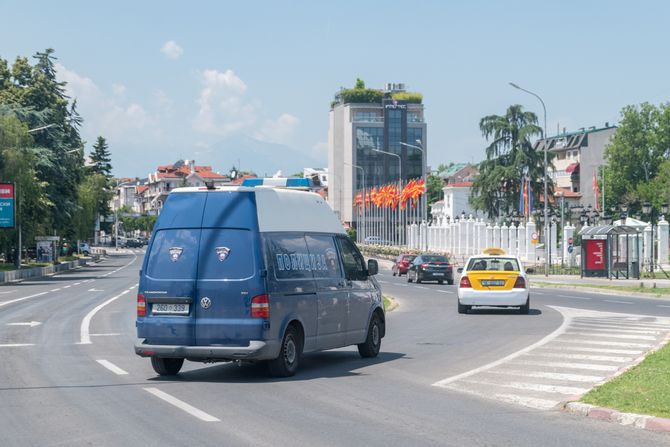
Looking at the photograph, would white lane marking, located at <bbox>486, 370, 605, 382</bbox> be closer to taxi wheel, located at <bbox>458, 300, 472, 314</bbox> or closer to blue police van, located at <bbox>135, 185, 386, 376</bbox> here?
blue police van, located at <bbox>135, 185, 386, 376</bbox>

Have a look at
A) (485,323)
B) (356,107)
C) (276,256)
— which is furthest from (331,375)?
(356,107)

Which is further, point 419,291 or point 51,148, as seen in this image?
point 51,148

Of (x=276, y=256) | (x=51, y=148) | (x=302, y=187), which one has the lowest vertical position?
(x=276, y=256)

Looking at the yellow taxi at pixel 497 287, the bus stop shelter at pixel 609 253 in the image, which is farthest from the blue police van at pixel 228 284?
the bus stop shelter at pixel 609 253

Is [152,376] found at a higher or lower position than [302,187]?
lower

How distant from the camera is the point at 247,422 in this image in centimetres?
1068

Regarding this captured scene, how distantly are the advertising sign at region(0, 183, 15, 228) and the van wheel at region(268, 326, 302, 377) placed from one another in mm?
50192

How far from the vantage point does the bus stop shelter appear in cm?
5572

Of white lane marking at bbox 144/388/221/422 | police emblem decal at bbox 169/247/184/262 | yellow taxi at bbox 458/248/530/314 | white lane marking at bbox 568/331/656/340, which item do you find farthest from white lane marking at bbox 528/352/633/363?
yellow taxi at bbox 458/248/530/314

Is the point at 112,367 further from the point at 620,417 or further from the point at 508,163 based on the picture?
the point at 508,163

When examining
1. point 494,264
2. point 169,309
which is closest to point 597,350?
point 169,309

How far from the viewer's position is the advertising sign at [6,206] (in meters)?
61.9

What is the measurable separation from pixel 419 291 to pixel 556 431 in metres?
34.9

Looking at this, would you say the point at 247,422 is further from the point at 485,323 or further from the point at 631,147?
the point at 631,147
